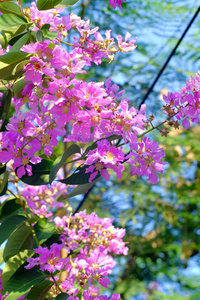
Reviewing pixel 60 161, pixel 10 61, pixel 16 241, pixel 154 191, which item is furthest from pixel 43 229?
pixel 154 191

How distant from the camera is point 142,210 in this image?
6.95ft

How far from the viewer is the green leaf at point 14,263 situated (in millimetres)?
603

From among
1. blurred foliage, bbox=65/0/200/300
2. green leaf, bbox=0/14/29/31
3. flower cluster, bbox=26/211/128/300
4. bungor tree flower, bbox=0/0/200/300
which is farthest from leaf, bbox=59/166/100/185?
blurred foliage, bbox=65/0/200/300

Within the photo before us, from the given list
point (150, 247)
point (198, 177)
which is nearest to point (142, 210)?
point (150, 247)

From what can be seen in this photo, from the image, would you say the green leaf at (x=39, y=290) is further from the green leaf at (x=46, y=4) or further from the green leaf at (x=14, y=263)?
the green leaf at (x=46, y=4)

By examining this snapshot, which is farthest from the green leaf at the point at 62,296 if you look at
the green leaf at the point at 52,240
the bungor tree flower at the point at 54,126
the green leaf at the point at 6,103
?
the green leaf at the point at 6,103

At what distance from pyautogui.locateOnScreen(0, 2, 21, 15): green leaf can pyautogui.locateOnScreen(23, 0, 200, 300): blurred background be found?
673 mm

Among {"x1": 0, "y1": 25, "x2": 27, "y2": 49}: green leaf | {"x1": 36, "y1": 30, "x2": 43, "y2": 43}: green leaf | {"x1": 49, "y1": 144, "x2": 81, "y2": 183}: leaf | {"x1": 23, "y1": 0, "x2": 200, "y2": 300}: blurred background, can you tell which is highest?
{"x1": 36, "y1": 30, "x2": 43, "y2": 43}: green leaf

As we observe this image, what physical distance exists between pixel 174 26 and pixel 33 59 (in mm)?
945

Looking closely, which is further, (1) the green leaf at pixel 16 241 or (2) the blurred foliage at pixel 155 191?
(2) the blurred foliage at pixel 155 191

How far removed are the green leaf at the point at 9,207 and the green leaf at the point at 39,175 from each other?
0.11 meters

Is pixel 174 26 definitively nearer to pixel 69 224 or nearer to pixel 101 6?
pixel 101 6

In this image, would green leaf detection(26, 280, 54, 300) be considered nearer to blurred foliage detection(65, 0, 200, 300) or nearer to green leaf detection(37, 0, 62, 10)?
green leaf detection(37, 0, 62, 10)

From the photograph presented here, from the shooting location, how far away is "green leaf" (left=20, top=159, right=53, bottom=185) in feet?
1.96
